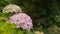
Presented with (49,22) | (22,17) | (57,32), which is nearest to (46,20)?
(49,22)

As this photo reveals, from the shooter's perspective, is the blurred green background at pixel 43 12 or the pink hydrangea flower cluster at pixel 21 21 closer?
the pink hydrangea flower cluster at pixel 21 21

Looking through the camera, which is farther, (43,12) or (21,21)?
(43,12)

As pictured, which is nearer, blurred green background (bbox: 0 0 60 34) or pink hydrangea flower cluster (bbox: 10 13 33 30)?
pink hydrangea flower cluster (bbox: 10 13 33 30)

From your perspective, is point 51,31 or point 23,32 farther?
point 51,31

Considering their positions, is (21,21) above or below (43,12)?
above

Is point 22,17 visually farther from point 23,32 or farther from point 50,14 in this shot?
point 50,14

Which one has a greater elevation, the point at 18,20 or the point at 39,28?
the point at 18,20

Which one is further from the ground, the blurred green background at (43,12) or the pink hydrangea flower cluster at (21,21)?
the pink hydrangea flower cluster at (21,21)

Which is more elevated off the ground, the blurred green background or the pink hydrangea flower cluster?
the pink hydrangea flower cluster
